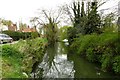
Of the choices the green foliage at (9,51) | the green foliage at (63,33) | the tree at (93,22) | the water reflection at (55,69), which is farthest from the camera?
the green foliage at (63,33)

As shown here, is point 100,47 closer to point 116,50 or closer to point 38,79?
point 116,50

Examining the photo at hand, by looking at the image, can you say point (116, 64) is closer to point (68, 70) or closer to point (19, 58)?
point (68, 70)

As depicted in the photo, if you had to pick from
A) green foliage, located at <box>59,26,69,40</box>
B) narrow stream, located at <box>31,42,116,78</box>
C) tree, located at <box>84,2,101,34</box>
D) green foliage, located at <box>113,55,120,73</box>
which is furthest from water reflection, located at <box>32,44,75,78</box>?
green foliage, located at <box>59,26,69,40</box>

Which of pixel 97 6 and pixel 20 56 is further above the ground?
pixel 97 6

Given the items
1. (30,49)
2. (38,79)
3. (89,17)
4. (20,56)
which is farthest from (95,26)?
(38,79)

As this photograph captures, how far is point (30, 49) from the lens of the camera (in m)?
17.3

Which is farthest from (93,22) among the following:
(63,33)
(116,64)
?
(63,33)

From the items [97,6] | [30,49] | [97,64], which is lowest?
[97,64]

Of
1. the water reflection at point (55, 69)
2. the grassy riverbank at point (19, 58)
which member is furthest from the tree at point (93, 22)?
the grassy riverbank at point (19, 58)

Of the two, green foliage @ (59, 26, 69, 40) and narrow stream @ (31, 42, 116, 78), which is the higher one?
green foliage @ (59, 26, 69, 40)

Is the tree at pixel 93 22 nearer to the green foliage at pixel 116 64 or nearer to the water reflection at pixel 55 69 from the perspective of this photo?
the water reflection at pixel 55 69

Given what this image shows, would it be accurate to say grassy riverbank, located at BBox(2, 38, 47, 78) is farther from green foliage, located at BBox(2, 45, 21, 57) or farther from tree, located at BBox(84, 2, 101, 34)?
tree, located at BBox(84, 2, 101, 34)

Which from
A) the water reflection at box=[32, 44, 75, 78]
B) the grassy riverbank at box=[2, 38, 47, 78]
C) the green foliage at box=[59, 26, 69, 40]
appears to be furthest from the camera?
the green foliage at box=[59, 26, 69, 40]

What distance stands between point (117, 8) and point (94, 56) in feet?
16.5
